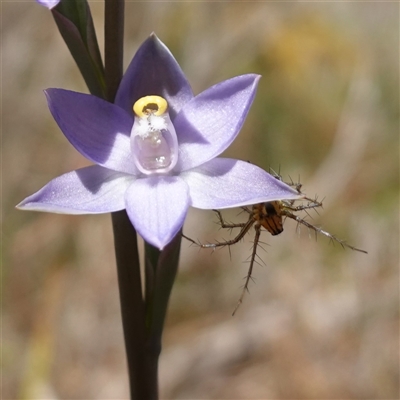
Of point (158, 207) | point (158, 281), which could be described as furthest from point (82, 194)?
point (158, 281)

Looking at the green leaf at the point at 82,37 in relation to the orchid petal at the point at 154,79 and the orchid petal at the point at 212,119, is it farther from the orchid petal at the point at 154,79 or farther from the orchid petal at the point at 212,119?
the orchid petal at the point at 212,119

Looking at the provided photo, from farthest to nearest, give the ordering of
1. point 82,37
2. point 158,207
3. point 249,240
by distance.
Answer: point 249,240 → point 82,37 → point 158,207

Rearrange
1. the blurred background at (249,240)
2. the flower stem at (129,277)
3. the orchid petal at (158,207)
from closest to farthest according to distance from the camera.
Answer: the orchid petal at (158,207), the flower stem at (129,277), the blurred background at (249,240)

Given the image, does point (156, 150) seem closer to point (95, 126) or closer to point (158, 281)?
point (95, 126)

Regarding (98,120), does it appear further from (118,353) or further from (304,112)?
(304,112)

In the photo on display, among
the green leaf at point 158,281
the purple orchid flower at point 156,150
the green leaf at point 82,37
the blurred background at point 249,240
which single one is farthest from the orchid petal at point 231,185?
the blurred background at point 249,240

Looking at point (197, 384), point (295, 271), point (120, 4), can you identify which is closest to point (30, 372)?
point (197, 384)

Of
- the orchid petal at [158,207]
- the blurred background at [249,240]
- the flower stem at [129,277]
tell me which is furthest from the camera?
the blurred background at [249,240]

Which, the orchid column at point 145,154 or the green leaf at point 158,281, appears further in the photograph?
the green leaf at point 158,281
